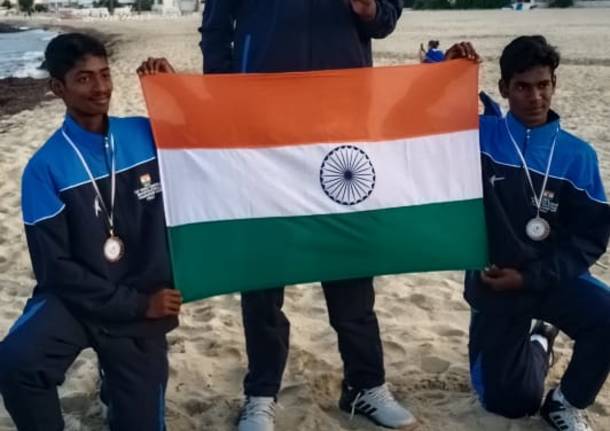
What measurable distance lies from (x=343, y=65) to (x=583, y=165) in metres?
1.19

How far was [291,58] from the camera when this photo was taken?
12.2 ft

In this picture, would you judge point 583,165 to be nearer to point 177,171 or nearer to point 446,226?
point 446,226

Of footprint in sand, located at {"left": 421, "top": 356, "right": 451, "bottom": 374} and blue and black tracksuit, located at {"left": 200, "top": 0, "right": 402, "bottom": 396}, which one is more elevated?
blue and black tracksuit, located at {"left": 200, "top": 0, "right": 402, "bottom": 396}

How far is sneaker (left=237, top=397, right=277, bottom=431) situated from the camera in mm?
3824

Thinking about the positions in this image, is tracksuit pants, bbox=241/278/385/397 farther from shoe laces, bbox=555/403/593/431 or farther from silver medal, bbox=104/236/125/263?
shoe laces, bbox=555/403/593/431

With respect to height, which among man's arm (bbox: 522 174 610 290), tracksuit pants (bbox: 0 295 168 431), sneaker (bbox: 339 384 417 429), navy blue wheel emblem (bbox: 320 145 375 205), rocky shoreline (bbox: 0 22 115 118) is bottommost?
rocky shoreline (bbox: 0 22 115 118)

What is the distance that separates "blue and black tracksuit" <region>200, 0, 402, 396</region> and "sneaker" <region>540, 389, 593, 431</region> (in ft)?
2.70

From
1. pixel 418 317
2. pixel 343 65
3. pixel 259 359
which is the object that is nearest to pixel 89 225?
pixel 259 359

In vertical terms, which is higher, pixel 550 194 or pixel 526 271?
pixel 550 194

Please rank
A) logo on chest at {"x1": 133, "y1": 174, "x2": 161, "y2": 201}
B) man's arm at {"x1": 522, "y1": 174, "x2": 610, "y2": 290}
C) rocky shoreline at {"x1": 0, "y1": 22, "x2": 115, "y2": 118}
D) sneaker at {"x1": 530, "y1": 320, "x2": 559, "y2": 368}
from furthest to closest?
1. rocky shoreline at {"x1": 0, "y1": 22, "x2": 115, "y2": 118}
2. sneaker at {"x1": 530, "y1": 320, "x2": 559, "y2": 368}
3. man's arm at {"x1": 522, "y1": 174, "x2": 610, "y2": 290}
4. logo on chest at {"x1": 133, "y1": 174, "x2": 161, "y2": 201}

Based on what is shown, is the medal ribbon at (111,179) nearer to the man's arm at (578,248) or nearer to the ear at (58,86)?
the ear at (58,86)

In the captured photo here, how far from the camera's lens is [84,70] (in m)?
3.41

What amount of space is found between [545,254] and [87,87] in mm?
2188

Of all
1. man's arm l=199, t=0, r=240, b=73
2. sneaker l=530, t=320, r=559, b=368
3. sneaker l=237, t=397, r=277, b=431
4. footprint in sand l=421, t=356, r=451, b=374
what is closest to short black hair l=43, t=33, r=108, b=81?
man's arm l=199, t=0, r=240, b=73
